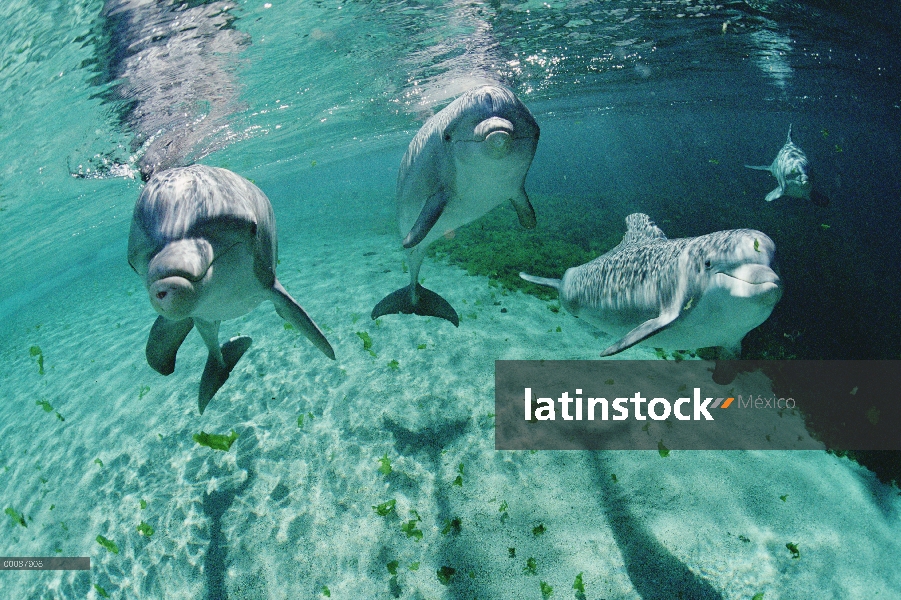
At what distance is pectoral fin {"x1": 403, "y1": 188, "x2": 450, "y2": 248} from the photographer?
11.0ft

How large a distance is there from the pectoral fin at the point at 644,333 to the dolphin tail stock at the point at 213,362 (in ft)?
11.5

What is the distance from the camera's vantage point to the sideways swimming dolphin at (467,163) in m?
2.91

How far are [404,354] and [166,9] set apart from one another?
7.16m

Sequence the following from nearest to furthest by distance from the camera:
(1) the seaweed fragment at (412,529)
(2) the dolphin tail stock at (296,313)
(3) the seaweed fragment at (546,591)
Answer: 1. (2) the dolphin tail stock at (296,313)
2. (3) the seaweed fragment at (546,591)
3. (1) the seaweed fragment at (412,529)

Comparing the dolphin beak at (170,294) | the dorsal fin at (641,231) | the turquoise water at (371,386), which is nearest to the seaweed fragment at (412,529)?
the turquoise water at (371,386)

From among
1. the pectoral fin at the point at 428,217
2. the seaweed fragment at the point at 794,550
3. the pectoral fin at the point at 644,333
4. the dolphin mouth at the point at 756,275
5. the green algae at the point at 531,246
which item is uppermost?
the pectoral fin at the point at 428,217

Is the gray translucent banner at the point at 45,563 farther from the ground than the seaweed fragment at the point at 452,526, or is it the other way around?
the seaweed fragment at the point at 452,526

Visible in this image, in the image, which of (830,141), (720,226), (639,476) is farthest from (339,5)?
(830,141)

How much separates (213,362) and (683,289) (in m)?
4.48

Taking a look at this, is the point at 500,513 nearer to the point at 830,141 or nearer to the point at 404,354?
the point at 404,354

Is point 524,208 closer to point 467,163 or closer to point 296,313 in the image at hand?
point 467,163

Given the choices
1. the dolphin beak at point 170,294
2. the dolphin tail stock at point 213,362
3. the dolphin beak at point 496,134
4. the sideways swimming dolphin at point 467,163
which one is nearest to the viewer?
the dolphin beak at point 170,294

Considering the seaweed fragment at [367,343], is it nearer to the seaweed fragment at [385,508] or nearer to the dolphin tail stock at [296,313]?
the seaweed fragment at [385,508]

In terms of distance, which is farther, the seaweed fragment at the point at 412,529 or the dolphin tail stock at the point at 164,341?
the seaweed fragment at the point at 412,529
